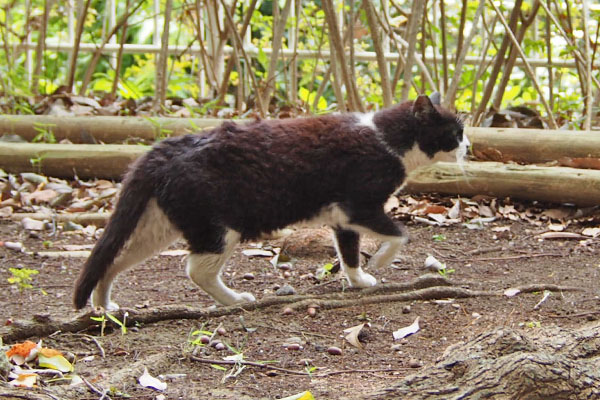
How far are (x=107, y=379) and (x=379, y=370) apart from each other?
3.20 feet

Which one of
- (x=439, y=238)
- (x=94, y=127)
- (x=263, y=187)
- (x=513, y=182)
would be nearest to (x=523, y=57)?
(x=513, y=182)

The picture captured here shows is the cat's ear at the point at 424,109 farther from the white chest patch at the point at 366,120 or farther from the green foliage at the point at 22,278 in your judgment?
the green foliage at the point at 22,278

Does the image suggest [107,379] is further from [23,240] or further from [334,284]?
[23,240]

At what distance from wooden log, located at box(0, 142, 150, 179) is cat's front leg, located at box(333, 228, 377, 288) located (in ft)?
7.90

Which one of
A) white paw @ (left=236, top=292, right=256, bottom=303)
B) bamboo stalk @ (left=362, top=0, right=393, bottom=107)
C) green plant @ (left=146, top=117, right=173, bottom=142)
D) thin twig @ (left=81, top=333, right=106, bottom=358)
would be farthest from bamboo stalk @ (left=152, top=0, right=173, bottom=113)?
thin twig @ (left=81, top=333, right=106, bottom=358)

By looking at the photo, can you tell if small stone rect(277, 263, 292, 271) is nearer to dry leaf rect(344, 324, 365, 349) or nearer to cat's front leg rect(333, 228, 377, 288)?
cat's front leg rect(333, 228, 377, 288)

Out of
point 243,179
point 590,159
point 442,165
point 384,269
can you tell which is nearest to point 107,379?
point 243,179

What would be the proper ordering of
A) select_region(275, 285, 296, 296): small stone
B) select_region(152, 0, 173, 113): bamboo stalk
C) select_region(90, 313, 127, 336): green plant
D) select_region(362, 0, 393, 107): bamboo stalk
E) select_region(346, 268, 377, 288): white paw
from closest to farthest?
1. select_region(90, 313, 127, 336): green plant
2. select_region(275, 285, 296, 296): small stone
3. select_region(346, 268, 377, 288): white paw
4. select_region(362, 0, 393, 107): bamboo stalk
5. select_region(152, 0, 173, 113): bamboo stalk

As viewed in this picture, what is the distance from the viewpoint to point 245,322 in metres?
3.45

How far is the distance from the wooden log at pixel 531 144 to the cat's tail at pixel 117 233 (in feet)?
9.81

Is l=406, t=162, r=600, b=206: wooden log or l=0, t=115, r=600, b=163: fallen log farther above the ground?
l=0, t=115, r=600, b=163: fallen log

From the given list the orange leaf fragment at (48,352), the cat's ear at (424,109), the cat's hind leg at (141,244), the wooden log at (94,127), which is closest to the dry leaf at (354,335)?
the cat's hind leg at (141,244)

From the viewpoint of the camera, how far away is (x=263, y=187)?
153 inches

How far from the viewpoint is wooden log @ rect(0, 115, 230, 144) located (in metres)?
6.45
